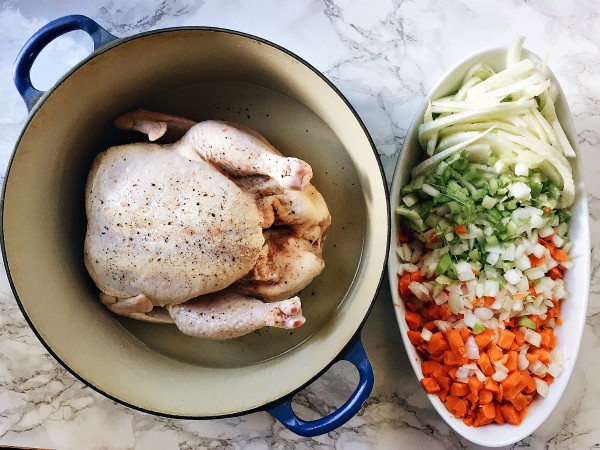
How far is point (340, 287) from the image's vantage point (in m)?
1.69

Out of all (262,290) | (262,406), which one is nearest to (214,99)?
(262,290)

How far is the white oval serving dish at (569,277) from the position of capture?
1576 mm

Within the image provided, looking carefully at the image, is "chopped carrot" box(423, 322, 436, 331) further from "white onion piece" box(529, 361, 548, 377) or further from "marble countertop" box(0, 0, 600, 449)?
"white onion piece" box(529, 361, 548, 377)

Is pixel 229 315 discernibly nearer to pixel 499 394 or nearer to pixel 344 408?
pixel 344 408

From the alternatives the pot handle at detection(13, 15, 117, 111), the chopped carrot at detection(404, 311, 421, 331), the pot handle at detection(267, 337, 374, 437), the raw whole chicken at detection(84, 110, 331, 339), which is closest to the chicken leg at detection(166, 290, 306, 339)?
the raw whole chicken at detection(84, 110, 331, 339)

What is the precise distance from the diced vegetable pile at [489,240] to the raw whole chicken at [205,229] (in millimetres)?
288

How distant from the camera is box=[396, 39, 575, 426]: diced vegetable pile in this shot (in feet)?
5.08

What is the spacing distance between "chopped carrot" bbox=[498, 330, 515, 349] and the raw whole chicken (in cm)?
50

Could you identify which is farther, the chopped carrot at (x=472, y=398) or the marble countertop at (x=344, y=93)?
the marble countertop at (x=344, y=93)

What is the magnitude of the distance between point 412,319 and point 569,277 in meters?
0.44

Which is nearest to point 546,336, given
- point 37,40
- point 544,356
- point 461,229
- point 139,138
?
point 544,356

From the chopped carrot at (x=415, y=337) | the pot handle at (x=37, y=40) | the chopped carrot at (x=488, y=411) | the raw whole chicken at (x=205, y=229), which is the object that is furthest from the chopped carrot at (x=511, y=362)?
the pot handle at (x=37, y=40)

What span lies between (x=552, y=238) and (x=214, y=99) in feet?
3.16

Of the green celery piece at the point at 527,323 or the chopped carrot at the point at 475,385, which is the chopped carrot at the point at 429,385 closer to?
the chopped carrot at the point at 475,385
